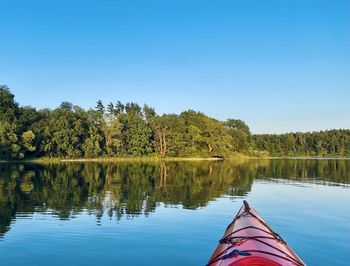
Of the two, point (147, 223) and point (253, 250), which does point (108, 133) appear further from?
point (253, 250)

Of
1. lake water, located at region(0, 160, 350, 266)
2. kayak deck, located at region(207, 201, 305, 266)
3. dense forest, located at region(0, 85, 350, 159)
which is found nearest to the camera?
kayak deck, located at region(207, 201, 305, 266)

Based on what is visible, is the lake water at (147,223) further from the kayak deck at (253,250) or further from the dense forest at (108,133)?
the dense forest at (108,133)

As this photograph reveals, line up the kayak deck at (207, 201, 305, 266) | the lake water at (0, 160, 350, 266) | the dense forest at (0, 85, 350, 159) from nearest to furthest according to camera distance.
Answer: the kayak deck at (207, 201, 305, 266) → the lake water at (0, 160, 350, 266) → the dense forest at (0, 85, 350, 159)

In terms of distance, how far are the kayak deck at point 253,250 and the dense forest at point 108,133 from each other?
6269cm

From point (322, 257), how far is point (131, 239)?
20.3ft

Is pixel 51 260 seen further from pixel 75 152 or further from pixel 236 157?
pixel 236 157

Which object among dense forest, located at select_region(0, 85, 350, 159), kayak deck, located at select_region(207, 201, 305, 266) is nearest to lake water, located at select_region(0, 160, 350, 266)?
kayak deck, located at select_region(207, 201, 305, 266)

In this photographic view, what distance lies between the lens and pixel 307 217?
60.1 ft

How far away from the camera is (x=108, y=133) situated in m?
87.8

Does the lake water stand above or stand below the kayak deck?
below

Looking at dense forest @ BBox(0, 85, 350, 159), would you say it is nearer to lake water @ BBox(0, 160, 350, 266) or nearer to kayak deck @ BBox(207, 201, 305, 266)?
lake water @ BBox(0, 160, 350, 266)

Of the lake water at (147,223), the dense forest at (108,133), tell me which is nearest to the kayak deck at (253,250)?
the lake water at (147,223)

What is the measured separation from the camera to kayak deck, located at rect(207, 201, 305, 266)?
6.70 metres

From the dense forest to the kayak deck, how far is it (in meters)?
62.7
